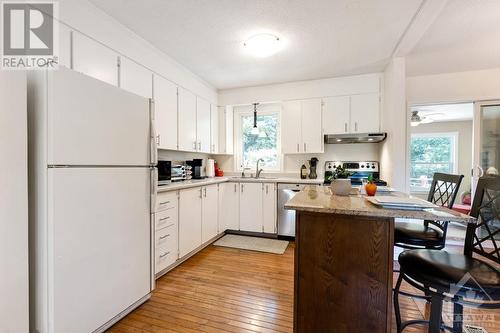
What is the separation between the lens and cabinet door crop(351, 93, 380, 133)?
3.40 meters

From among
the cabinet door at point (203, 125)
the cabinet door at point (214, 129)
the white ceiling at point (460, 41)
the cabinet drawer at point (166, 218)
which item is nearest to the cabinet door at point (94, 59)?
the cabinet drawer at point (166, 218)

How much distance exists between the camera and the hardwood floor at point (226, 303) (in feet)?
5.56

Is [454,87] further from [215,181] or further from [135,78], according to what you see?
[135,78]

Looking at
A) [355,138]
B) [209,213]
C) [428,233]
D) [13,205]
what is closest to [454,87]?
[355,138]

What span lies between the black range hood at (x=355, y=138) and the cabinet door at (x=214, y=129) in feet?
6.15

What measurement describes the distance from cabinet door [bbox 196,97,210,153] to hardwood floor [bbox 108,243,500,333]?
175cm

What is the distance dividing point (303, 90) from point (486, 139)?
270cm

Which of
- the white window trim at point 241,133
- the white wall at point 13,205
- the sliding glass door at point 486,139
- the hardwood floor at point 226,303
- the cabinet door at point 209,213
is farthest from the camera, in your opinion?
the white window trim at point 241,133

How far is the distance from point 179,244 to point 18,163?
1.72 meters

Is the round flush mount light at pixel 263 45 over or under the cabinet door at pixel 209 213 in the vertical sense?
over

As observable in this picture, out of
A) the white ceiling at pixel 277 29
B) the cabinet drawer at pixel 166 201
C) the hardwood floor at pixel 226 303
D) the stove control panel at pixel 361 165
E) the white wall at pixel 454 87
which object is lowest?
the hardwood floor at pixel 226 303

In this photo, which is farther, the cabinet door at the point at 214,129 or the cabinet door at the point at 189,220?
the cabinet door at the point at 214,129

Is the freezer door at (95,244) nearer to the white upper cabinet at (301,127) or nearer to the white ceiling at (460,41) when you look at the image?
the white upper cabinet at (301,127)

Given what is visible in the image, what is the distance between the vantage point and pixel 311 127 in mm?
3701
